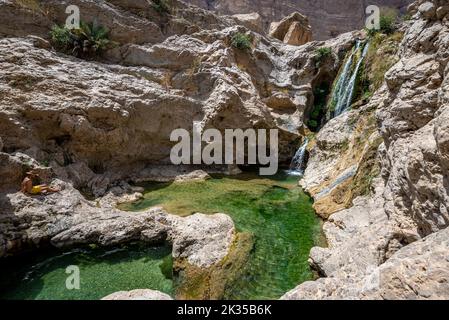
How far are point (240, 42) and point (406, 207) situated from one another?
15.9m

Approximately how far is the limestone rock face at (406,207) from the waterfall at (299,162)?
7.62 meters

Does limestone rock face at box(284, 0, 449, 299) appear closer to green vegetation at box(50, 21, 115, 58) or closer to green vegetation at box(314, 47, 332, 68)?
green vegetation at box(314, 47, 332, 68)

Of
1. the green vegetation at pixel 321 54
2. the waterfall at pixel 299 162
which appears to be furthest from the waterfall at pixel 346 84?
the waterfall at pixel 299 162

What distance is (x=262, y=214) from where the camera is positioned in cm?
1045

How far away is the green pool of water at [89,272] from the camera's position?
640 cm

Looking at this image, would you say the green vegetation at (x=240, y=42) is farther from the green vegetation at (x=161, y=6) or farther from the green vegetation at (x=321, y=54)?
the green vegetation at (x=321, y=54)

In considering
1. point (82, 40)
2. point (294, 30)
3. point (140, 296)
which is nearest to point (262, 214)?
point (140, 296)

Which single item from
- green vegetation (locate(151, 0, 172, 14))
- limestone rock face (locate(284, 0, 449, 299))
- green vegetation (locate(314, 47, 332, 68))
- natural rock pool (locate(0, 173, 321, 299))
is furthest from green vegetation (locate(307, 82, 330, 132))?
green vegetation (locate(151, 0, 172, 14))

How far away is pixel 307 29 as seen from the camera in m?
28.9

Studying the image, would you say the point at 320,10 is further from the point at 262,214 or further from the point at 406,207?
the point at 406,207

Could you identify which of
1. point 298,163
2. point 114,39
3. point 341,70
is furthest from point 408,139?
point 114,39

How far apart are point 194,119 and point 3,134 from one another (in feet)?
28.5

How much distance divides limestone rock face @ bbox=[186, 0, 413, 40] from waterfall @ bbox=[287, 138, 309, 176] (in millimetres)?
33452
